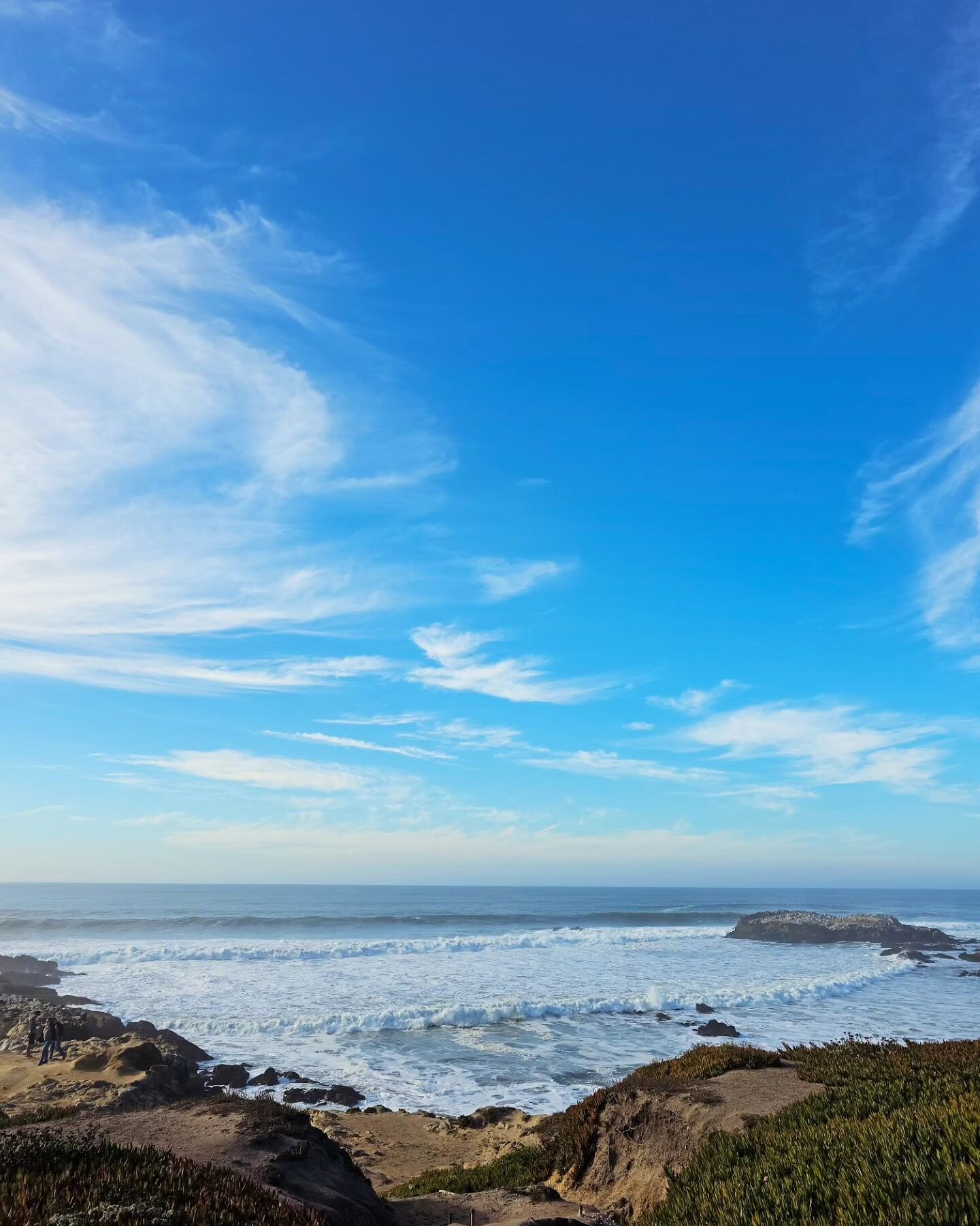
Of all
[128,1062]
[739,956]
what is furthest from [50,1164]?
[739,956]

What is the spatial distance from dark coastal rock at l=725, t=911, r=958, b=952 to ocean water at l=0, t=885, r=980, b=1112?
158 inches

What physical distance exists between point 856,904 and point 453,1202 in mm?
151301

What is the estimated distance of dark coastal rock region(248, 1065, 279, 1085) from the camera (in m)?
22.8

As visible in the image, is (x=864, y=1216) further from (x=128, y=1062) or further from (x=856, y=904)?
(x=856, y=904)

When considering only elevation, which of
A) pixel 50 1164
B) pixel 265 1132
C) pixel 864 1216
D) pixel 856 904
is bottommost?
pixel 856 904

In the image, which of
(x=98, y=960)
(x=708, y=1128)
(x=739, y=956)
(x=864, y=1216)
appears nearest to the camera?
(x=864, y=1216)

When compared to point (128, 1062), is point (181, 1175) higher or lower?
higher

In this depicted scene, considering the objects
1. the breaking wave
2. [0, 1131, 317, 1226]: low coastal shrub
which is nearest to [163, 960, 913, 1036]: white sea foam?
[0, 1131, 317, 1226]: low coastal shrub

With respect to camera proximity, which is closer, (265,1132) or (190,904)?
(265,1132)

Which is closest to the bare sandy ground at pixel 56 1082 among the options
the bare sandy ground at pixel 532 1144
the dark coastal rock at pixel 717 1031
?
the bare sandy ground at pixel 532 1144

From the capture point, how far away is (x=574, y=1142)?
13664 mm

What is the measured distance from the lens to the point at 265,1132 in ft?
38.4

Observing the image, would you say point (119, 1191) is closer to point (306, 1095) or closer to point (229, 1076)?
point (306, 1095)

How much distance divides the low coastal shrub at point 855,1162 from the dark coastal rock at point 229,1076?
18355mm
